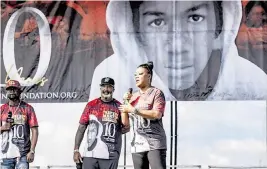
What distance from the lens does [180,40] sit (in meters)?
7.61

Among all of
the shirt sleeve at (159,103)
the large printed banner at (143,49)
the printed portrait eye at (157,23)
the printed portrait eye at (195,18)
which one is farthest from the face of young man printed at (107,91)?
the printed portrait eye at (195,18)

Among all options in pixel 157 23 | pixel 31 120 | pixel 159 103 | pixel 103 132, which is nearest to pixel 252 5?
pixel 157 23

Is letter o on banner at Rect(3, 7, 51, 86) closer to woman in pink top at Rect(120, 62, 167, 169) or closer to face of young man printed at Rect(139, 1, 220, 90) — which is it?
face of young man printed at Rect(139, 1, 220, 90)

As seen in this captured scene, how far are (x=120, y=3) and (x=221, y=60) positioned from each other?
1.34m

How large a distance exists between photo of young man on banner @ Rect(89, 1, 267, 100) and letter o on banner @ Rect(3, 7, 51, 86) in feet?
2.11

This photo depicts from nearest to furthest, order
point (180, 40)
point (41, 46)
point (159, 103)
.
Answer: point (159, 103) < point (180, 40) < point (41, 46)

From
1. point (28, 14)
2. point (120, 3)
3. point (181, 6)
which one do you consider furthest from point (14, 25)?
point (181, 6)

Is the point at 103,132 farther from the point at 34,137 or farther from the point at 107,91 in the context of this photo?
the point at 34,137

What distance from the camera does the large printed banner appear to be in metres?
7.58

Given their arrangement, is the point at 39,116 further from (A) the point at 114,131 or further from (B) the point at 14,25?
(A) the point at 114,131

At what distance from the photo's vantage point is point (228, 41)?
7.64 meters

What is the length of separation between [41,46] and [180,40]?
162 centimetres

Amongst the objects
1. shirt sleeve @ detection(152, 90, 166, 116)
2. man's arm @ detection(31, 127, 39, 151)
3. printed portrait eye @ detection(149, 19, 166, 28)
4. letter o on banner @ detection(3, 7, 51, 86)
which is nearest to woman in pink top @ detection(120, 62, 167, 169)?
shirt sleeve @ detection(152, 90, 166, 116)

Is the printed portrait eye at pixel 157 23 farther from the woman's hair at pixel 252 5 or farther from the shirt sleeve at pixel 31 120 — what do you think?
the shirt sleeve at pixel 31 120
